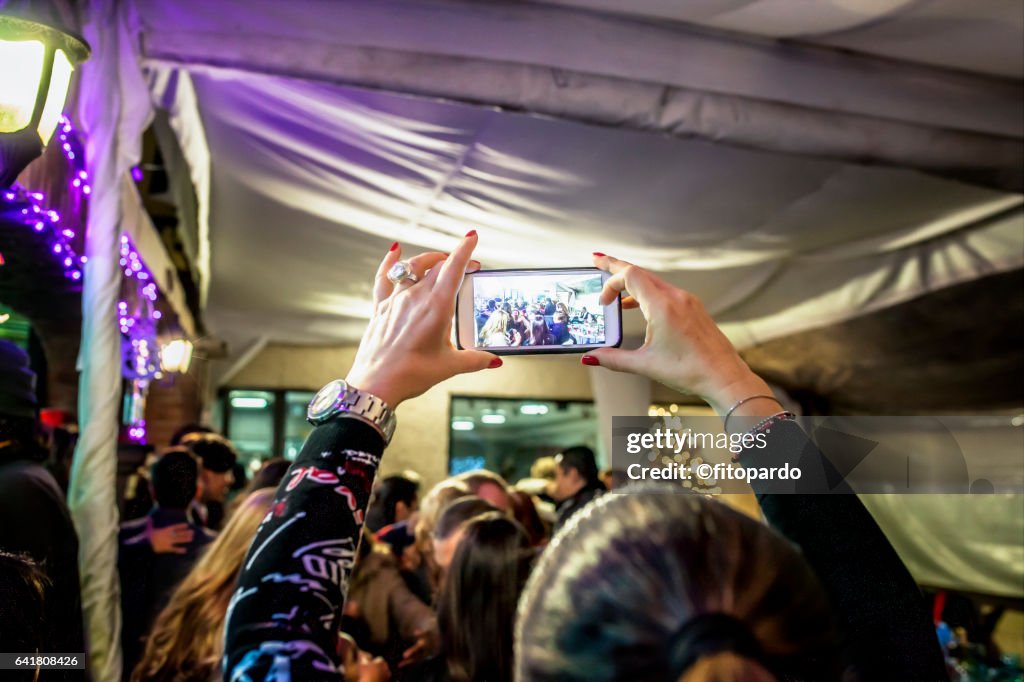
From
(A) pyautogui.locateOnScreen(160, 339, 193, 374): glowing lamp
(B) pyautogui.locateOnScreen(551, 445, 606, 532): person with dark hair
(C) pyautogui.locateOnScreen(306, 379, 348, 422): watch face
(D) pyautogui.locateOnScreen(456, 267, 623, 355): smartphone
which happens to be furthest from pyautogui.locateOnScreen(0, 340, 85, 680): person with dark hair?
(A) pyautogui.locateOnScreen(160, 339, 193, 374): glowing lamp

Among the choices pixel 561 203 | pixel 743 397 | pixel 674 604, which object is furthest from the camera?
pixel 561 203

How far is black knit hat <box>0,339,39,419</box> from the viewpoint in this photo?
2.01 meters

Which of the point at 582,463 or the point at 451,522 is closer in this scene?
the point at 451,522

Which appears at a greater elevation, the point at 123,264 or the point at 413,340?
the point at 123,264

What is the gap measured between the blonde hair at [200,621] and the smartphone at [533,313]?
849 millimetres

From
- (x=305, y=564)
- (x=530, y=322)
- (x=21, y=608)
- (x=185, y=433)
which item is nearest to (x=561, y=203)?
(x=185, y=433)

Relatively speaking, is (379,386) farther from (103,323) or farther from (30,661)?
(103,323)

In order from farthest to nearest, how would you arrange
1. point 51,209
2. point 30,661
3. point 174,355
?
point 174,355, point 51,209, point 30,661

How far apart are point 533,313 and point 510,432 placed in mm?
9076

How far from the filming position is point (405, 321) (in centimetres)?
87

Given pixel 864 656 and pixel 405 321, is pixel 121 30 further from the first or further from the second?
pixel 864 656

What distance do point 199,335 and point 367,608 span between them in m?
5.63

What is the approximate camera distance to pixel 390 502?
4.73 m
